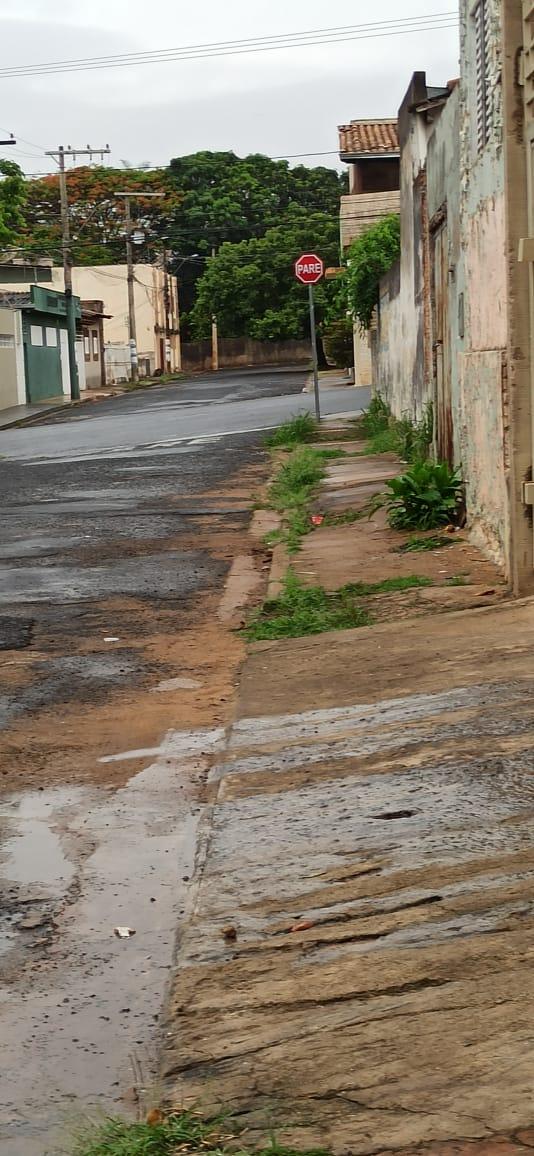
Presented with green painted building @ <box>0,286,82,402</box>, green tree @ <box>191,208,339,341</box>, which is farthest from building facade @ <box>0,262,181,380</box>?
green painted building @ <box>0,286,82,402</box>

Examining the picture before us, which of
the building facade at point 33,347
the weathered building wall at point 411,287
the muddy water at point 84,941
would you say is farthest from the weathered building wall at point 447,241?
the building facade at point 33,347

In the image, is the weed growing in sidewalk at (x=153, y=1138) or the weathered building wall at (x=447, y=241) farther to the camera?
the weathered building wall at (x=447, y=241)

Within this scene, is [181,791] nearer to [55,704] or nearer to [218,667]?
[55,704]

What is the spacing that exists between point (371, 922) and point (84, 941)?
81 centimetres

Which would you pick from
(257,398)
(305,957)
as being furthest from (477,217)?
(257,398)

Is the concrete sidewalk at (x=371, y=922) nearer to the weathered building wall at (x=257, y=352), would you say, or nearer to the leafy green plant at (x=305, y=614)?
the leafy green plant at (x=305, y=614)

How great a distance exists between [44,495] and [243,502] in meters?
2.96

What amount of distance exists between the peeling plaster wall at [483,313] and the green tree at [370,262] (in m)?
12.8

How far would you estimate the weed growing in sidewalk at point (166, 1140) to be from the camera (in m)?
2.76

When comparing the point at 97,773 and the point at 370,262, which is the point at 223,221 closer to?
the point at 370,262

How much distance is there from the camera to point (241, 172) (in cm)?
7312

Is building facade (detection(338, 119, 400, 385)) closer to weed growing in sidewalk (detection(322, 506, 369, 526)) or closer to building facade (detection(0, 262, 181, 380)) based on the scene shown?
weed growing in sidewalk (detection(322, 506, 369, 526))

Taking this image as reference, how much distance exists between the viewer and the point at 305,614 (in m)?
8.02

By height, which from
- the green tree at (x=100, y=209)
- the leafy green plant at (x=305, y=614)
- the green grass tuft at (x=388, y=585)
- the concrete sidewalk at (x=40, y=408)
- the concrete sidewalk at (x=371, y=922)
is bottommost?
the concrete sidewalk at (x=371, y=922)
